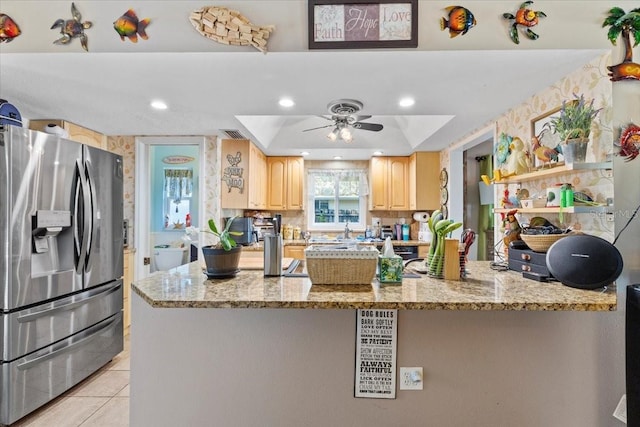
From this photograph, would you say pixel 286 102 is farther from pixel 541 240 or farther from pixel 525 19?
pixel 541 240

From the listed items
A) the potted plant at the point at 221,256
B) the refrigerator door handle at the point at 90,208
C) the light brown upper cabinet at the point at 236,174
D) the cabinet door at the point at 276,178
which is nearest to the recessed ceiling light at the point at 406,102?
the potted plant at the point at 221,256

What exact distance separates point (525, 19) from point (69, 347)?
3561 millimetres

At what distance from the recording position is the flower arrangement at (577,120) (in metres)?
1.64

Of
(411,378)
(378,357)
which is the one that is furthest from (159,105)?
(411,378)

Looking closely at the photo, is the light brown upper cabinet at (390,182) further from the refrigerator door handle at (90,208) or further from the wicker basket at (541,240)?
the refrigerator door handle at (90,208)

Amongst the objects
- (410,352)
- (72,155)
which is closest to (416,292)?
(410,352)

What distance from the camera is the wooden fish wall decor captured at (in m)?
1.64

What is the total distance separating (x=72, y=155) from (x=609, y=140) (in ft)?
11.1

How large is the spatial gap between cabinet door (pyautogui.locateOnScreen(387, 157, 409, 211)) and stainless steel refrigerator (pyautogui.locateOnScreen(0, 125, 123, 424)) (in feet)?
11.6

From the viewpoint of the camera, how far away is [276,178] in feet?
15.9

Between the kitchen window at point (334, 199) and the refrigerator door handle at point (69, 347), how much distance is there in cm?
309

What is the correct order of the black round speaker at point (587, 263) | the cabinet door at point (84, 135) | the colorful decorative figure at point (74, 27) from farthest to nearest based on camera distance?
the cabinet door at point (84, 135)
the colorful decorative figure at point (74, 27)
the black round speaker at point (587, 263)

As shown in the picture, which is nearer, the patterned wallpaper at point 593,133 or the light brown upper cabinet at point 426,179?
the patterned wallpaper at point 593,133

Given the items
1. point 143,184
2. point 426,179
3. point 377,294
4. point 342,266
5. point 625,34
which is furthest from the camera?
point 426,179
